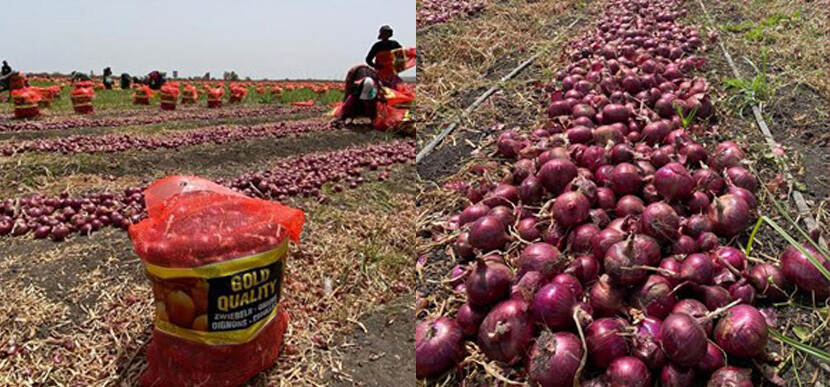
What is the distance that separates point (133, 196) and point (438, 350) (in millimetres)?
3336

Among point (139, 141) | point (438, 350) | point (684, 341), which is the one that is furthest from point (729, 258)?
point (139, 141)

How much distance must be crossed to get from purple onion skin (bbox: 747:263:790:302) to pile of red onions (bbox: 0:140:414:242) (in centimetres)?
340

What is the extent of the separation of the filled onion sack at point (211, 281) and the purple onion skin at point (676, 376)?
143 centimetres

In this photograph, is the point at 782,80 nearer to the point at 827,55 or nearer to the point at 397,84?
the point at 827,55

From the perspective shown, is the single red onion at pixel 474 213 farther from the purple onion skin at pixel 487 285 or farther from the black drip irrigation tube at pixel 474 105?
the black drip irrigation tube at pixel 474 105

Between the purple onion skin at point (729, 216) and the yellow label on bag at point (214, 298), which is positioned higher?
the purple onion skin at point (729, 216)

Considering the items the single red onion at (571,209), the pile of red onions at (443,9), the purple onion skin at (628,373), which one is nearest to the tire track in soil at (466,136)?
the single red onion at (571,209)

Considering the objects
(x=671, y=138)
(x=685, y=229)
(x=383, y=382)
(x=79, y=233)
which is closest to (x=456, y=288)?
(x=383, y=382)

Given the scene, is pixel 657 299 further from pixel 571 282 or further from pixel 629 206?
pixel 629 206

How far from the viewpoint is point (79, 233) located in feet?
12.6

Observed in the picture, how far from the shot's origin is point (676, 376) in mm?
1675

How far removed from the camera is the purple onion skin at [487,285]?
2.06 m

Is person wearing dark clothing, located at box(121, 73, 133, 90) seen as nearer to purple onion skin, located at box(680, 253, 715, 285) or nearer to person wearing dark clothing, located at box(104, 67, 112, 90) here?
person wearing dark clothing, located at box(104, 67, 112, 90)

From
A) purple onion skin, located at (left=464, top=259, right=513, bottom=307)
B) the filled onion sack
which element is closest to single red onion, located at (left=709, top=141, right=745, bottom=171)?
purple onion skin, located at (left=464, top=259, right=513, bottom=307)
